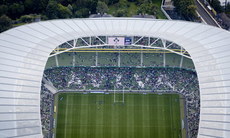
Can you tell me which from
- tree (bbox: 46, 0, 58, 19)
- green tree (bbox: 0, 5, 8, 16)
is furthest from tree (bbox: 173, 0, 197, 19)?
green tree (bbox: 0, 5, 8, 16)

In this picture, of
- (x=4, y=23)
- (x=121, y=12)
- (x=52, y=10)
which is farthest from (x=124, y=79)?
(x=4, y=23)

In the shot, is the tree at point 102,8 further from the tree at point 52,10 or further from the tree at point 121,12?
the tree at point 52,10

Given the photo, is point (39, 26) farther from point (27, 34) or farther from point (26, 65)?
point (26, 65)

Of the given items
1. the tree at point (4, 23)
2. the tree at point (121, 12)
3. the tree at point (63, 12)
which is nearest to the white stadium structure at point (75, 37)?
the tree at point (121, 12)

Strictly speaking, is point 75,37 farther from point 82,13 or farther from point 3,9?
point 3,9

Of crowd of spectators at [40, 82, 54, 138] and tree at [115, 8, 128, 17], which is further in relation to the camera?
tree at [115, 8, 128, 17]

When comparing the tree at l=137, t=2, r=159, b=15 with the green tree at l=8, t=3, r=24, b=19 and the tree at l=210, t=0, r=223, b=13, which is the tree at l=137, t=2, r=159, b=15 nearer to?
the tree at l=210, t=0, r=223, b=13
